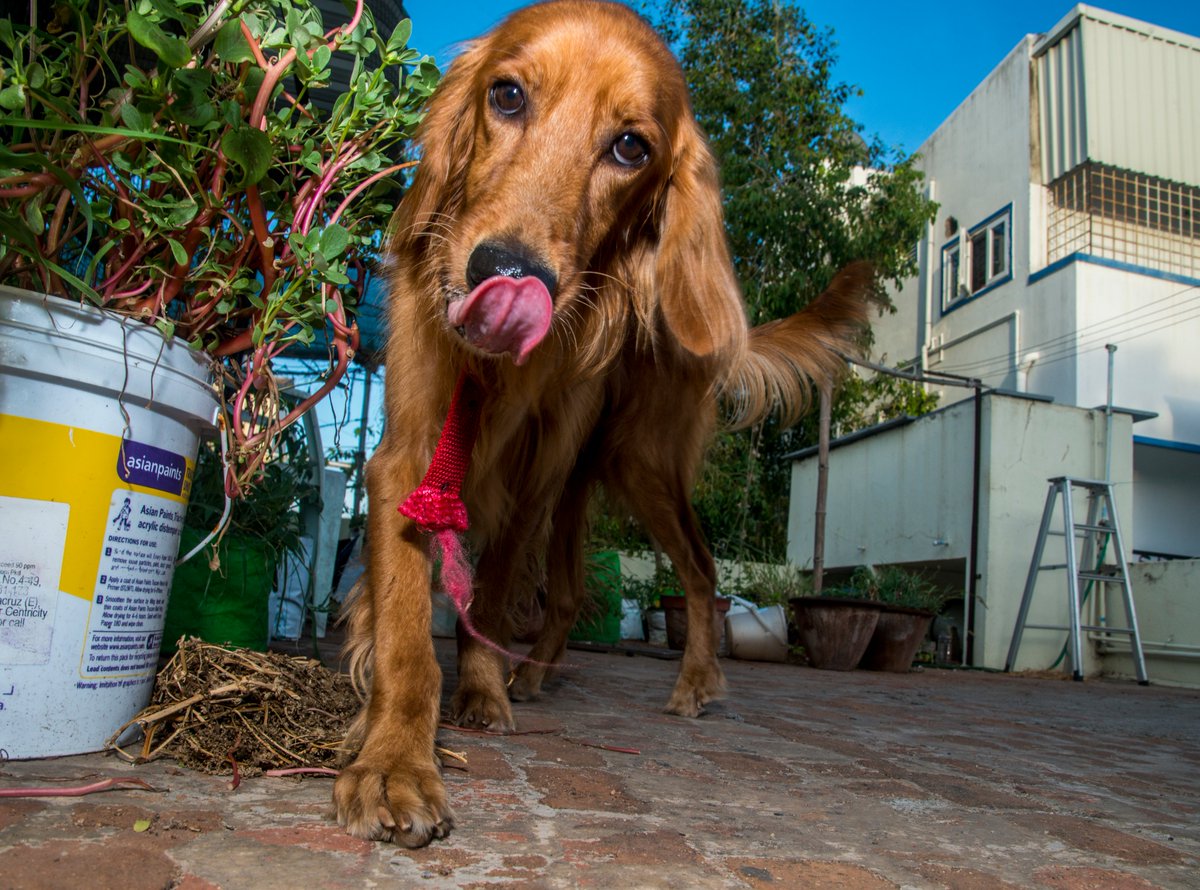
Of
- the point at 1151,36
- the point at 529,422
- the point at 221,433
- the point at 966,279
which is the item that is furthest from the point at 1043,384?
the point at 221,433

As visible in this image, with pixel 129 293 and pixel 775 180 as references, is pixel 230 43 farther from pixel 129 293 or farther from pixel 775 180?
pixel 775 180

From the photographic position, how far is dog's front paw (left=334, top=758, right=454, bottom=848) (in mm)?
1268

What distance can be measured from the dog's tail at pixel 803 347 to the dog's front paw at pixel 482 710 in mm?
1796

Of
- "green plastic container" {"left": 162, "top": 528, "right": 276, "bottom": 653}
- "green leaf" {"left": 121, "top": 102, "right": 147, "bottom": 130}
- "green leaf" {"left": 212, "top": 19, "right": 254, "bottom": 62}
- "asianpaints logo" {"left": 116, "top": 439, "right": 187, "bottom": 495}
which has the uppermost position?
"green leaf" {"left": 212, "top": 19, "right": 254, "bottom": 62}

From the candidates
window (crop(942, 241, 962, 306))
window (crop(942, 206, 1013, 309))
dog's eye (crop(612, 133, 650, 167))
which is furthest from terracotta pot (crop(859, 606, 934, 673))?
window (crop(942, 241, 962, 306))

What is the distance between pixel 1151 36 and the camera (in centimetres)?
1291

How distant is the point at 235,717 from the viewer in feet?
5.58

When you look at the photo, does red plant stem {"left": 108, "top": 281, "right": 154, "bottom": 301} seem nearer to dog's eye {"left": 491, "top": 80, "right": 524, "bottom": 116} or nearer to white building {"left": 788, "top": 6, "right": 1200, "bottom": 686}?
dog's eye {"left": 491, "top": 80, "right": 524, "bottom": 116}

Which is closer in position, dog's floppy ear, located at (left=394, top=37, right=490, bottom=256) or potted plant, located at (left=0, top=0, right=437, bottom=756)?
potted plant, located at (left=0, top=0, right=437, bottom=756)

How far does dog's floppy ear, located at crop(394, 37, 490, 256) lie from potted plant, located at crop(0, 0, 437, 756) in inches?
4.9

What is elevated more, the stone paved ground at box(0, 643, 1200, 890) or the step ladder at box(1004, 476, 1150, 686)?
the step ladder at box(1004, 476, 1150, 686)

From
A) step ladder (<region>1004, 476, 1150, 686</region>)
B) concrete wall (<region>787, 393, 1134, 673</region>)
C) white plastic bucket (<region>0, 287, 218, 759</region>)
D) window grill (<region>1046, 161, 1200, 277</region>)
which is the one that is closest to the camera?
white plastic bucket (<region>0, 287, 218, 759</region>)

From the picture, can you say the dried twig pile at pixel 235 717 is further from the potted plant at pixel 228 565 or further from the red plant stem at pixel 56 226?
the red plant stem at pixel 56 226

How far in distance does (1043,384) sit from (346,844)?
40.5 ft
